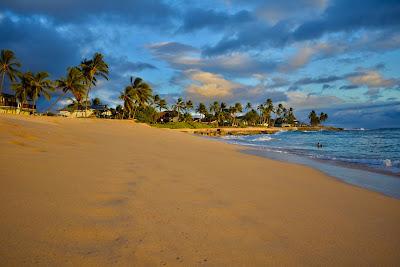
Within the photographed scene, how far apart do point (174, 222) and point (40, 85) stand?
199ft

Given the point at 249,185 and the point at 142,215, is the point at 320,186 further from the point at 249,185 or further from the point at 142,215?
the point at 142,215

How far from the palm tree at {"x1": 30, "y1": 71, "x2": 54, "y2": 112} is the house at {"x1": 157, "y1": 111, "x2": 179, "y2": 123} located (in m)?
46.5

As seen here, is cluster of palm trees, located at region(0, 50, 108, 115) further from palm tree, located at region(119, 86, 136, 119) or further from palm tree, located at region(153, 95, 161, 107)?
palm tree, located at region(153, 95, 161, 107)

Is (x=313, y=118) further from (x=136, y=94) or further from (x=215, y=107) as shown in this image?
(x=136, y=94)

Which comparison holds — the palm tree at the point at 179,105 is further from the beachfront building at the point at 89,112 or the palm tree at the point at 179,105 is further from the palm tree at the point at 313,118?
the palm tree at the point at 313,118

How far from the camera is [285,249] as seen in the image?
107 inches

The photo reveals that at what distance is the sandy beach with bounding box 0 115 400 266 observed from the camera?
7.77ft

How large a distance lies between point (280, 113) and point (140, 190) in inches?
6500

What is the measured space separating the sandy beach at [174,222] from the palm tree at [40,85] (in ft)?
186

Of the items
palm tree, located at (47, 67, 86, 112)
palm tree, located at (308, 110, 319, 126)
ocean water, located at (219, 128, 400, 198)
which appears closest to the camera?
ocean water, located at (219, 128, 400, 198)

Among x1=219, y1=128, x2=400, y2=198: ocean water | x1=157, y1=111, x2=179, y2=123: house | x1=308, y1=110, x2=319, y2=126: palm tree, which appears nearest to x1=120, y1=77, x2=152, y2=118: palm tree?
x1=157, y1=111, x2=179, y2=123: house

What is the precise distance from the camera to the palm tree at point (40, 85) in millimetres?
54312

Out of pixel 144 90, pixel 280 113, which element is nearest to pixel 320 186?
pixel 144 90

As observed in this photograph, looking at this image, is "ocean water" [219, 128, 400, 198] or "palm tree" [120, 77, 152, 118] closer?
"ocean water" [219, 128, 400, 198]
